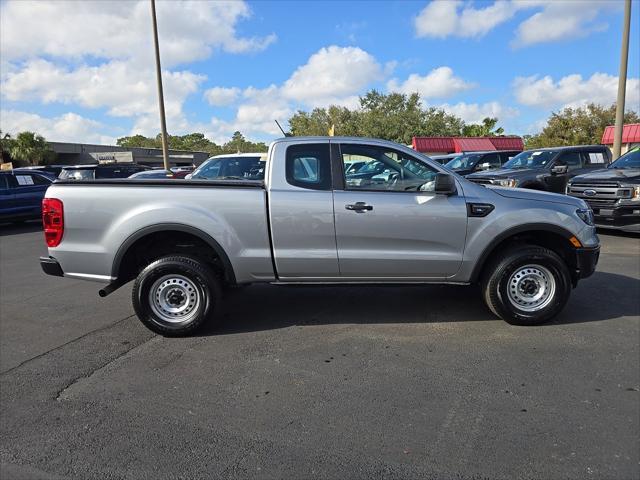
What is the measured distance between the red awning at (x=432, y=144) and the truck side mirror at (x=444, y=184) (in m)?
33.1

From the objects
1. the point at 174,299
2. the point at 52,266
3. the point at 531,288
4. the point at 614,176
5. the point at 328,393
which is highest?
the point at 614,176

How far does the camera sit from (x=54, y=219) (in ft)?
14.6

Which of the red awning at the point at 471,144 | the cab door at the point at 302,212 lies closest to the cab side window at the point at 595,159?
the cab door at the point at 302,212

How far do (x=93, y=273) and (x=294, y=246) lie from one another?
2.01 meters

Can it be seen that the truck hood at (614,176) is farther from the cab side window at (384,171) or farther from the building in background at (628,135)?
the building in background at (628,135)

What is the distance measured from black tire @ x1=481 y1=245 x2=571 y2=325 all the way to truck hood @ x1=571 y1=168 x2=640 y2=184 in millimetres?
6008

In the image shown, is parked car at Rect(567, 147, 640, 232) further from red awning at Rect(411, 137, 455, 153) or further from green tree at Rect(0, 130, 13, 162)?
green tree at Rect(0, 130, 13, 162)

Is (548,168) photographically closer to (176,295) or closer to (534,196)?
(534,196)

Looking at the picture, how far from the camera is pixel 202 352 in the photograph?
168 inches

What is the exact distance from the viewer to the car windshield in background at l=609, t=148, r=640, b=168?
10262 millimetres

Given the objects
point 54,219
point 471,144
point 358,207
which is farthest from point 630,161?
point 471,144

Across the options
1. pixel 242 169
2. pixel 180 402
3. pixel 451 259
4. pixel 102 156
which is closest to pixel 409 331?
pixel 451 259

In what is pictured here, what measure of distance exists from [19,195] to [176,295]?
40.0 feet

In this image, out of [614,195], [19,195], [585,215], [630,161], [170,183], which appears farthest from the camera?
A: [19,195]
